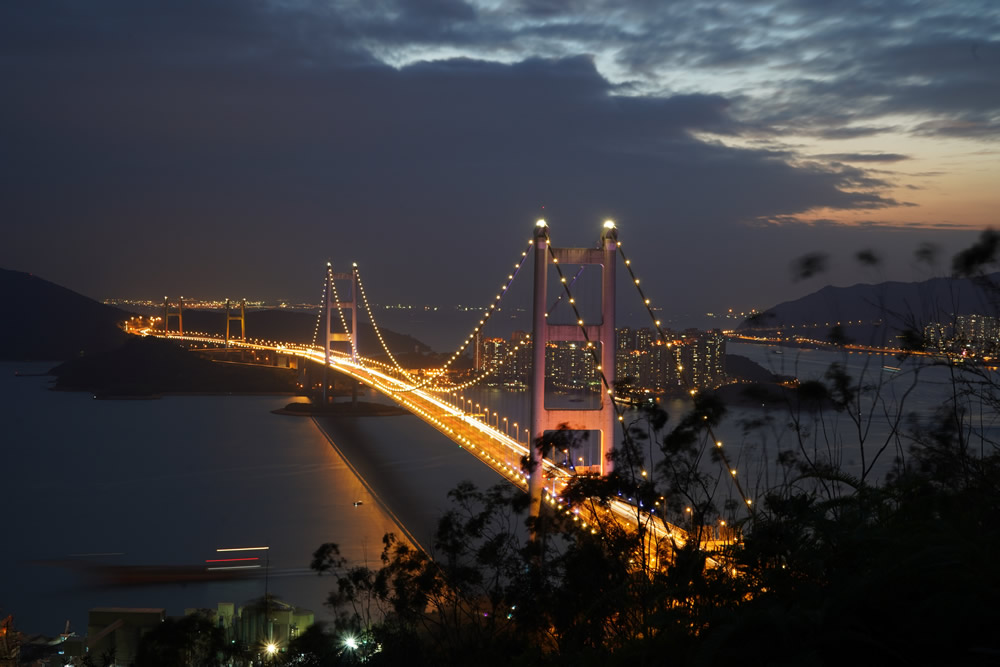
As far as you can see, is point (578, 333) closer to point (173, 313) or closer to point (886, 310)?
point (886, 310)

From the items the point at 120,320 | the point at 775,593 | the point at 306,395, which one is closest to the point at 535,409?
the point at 775,593

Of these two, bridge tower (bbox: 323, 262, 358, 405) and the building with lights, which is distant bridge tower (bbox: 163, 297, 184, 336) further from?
the building with lights

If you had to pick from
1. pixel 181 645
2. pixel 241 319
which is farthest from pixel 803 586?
pixel 241 319

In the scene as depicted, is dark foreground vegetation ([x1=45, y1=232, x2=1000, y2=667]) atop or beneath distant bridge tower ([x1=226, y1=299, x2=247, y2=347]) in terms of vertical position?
beneath

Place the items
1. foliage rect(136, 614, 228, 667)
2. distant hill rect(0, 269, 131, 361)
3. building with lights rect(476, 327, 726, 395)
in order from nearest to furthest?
foliage rect(136, 614, 228, 667), building with lights rect(476, 327, 726, 395), distant hill rect(0, 269, 131, 361)

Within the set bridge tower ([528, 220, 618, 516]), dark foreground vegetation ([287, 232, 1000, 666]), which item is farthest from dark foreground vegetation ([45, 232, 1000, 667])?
bridge tower ([528, 220, 618, 516])

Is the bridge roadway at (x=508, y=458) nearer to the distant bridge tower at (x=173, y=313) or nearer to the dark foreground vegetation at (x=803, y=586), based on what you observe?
the dark foreground vegetation at (x=803, y=586)
